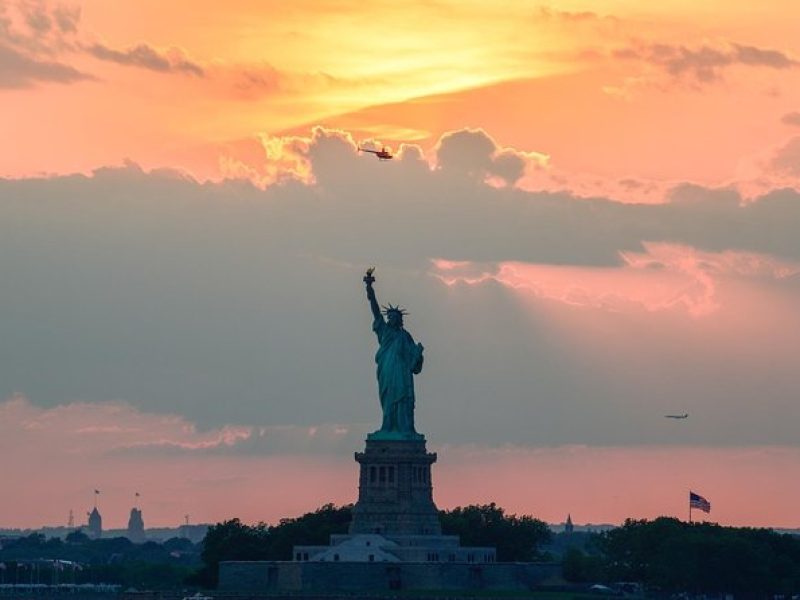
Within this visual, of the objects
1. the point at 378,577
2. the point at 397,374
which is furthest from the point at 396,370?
the point at 378,577

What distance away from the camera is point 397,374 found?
6983 inches

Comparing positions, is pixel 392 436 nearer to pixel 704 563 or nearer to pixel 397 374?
pixel 397 374

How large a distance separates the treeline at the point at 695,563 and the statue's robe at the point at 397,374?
61.9ft

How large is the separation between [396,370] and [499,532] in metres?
23.5

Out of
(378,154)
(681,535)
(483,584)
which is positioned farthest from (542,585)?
(378,154)

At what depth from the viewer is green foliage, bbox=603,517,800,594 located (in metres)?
184

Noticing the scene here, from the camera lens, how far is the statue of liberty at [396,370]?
6973 inches

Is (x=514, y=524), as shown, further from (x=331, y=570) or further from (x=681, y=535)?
(x=331, y=570)

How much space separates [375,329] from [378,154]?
23232 mm

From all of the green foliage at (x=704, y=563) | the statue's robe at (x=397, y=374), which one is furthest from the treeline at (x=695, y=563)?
the statue's robe at (x=397, y=374)

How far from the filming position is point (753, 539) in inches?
7785

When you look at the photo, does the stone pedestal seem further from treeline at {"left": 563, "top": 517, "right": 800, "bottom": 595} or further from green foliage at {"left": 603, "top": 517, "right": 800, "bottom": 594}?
green foliage at {"left": 603, "top": 517, "right": 800, "bottom": 594}

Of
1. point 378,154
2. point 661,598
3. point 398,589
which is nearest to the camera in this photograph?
point 378,154

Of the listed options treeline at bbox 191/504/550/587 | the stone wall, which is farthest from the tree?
the stone wall
